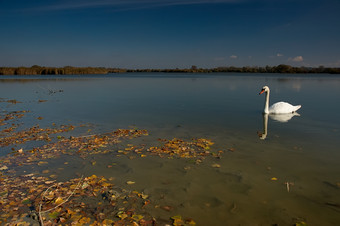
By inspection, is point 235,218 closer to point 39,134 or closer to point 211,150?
point 211,150

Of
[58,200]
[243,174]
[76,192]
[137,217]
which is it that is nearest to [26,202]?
[58,200]

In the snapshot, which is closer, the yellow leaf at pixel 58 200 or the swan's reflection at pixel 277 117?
the yellow leaf at pixel 58 200

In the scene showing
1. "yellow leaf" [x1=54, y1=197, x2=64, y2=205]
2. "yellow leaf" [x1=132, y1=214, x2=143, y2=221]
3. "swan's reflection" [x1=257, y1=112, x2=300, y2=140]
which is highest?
"swan's reflection" [x1=257, y1=112, x2=300, y2=140]

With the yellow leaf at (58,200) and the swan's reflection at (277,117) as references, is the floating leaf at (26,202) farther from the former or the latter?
the swan's reflection at (277,117)

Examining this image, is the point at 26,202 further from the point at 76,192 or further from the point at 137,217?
the point at 137,217

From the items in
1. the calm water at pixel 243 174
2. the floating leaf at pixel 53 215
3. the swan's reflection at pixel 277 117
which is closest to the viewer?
the floating leaf at pixel 53 215

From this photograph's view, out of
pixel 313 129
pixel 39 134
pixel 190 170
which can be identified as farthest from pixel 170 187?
pixel 313 129

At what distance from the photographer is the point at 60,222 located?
4398mm

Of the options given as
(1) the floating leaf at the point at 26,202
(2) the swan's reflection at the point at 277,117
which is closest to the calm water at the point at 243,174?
(2) the swan's reflection at the point at 277,117

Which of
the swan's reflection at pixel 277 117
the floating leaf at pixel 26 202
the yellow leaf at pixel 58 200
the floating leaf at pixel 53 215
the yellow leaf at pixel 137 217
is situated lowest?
the yellow leaf at pixel 137 217

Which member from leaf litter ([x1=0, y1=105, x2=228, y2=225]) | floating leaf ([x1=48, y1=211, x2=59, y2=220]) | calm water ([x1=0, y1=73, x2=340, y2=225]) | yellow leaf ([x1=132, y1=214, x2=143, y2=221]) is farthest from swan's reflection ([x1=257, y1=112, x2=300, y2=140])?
floating leaf ([x1=48, y1=211, x2=59, y2=220])

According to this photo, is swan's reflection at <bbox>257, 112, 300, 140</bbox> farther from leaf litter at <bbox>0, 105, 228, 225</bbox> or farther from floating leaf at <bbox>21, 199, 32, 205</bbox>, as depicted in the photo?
floating leaf at <bbox>21, 199, 32, 205</bbox>

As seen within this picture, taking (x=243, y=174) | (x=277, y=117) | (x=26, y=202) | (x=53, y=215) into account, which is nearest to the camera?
(x=53, y=215)

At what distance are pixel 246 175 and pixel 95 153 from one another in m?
4.82
